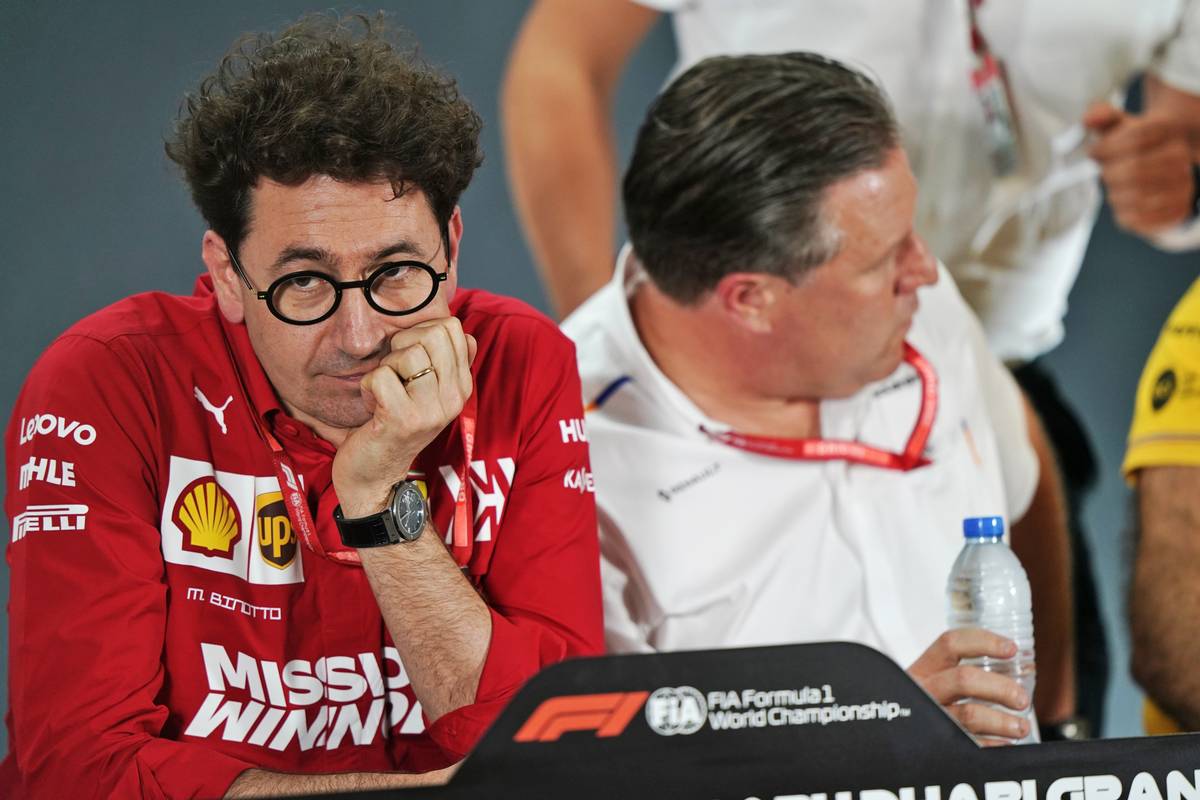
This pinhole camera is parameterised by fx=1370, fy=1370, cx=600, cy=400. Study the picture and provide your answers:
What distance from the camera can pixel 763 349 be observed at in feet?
6.31

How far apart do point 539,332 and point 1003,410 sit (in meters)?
0.95

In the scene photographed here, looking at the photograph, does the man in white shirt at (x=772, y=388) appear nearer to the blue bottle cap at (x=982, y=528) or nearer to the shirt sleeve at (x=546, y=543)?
the shirt sleeve at (x=546, y=543)

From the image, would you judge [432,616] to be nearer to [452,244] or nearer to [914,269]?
[452,244]

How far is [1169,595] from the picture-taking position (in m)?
2.02

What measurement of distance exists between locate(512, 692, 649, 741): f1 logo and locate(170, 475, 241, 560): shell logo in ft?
1.94

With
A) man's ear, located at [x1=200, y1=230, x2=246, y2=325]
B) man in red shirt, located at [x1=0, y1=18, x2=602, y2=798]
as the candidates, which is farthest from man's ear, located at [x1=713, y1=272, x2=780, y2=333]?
man's ear, located at [x1=200, y1=230, x2=246, y2=325]

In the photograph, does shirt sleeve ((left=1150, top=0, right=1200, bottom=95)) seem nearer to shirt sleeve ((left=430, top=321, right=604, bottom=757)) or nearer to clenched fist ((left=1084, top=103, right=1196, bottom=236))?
clenched fist ((left=1084, top=103, right=1196, bottom=236))

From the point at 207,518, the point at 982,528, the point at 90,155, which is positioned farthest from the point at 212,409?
the point at 982,528

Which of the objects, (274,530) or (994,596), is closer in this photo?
(274,530)

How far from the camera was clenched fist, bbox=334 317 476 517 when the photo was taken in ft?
4.30

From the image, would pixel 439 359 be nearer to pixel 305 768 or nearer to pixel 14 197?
pixel 305 768

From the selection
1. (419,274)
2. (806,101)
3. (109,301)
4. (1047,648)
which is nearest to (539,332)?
(419,274)

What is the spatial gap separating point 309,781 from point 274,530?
1.01 ft

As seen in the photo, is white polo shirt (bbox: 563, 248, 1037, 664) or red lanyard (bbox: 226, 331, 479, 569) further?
white polo shirt (bbox: 563, 248, 1037, 664)
